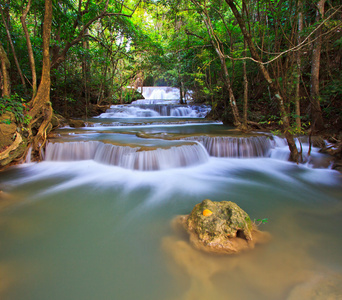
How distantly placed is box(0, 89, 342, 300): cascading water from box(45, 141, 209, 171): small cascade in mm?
30

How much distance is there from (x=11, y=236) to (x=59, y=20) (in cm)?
919

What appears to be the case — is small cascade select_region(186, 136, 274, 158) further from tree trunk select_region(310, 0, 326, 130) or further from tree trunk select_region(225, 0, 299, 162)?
tree trunk select_region(310, 0, 326, 130)

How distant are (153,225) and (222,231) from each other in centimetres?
109

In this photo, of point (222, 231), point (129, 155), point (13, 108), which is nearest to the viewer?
point (222, 231)

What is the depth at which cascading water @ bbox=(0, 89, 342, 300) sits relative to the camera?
6.26 ft

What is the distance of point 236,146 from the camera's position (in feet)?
22.3

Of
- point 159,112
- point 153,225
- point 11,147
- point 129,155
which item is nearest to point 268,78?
point 129,155

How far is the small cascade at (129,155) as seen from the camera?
5.37 metres

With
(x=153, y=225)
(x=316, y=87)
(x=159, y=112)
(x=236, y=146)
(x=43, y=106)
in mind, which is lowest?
(x=153, y=225)

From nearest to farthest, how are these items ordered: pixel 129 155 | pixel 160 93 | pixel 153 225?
pixel 153 225 < pixel 129 155 < pixel 160 93

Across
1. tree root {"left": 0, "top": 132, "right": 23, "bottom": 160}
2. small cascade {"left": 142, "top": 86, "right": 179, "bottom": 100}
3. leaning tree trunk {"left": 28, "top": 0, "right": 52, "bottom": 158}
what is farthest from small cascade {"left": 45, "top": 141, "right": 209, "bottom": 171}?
small cascade {"left": 142, "top": 86, "right": 179, "bottom": 100}

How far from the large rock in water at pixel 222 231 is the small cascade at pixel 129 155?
294 centimetres

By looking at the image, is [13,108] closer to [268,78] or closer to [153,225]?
[153,225]

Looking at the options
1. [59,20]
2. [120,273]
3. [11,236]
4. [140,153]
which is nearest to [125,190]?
[140,153]
